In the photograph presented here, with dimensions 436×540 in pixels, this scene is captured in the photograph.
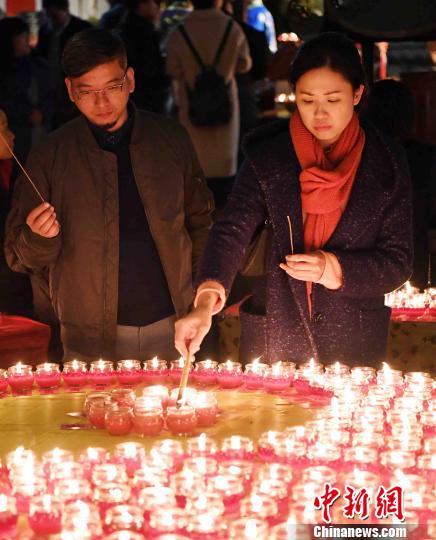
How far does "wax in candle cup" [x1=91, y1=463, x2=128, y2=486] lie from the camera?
9.08 feet

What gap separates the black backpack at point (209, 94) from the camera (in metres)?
8.43

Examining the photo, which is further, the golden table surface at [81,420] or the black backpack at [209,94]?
the black backpack at [209,94]

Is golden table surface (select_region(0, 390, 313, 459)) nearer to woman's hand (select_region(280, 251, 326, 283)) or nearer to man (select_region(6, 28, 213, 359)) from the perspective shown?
woman's hand (select_region(280, 251, 326, 283))

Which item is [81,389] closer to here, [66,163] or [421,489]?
[66,163]

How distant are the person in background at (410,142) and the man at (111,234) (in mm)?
1632

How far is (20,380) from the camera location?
3797 millimetres

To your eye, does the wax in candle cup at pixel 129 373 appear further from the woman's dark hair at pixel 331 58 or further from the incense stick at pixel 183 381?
the woman's dark hair at pixel 331 58

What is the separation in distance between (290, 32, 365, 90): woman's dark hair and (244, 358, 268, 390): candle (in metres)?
0.99

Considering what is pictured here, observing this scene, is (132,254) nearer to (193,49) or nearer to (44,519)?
(44,519)

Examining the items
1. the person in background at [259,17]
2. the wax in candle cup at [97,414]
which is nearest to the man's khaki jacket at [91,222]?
the wax in candle cup at [97,414]

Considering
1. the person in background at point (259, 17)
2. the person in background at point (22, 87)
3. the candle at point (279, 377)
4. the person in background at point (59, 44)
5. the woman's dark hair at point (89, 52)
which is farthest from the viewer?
the person in background at point (259, 17)

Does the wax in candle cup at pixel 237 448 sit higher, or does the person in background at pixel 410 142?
the person in background at pixel 410 142

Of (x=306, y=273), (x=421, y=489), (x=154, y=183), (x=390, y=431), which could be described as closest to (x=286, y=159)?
(x=306, y=273)

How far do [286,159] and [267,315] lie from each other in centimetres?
58
